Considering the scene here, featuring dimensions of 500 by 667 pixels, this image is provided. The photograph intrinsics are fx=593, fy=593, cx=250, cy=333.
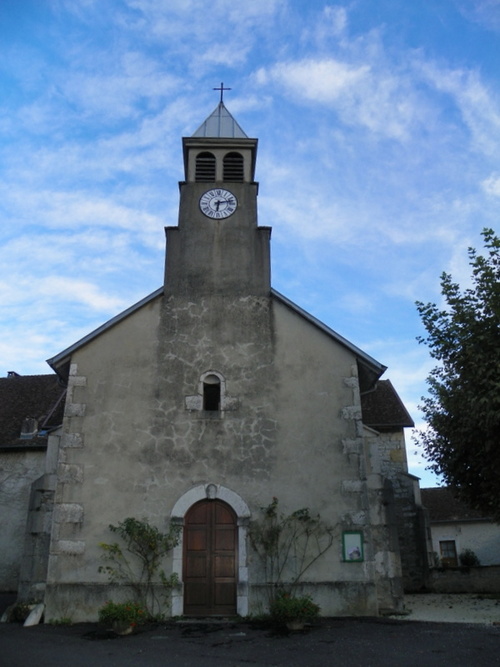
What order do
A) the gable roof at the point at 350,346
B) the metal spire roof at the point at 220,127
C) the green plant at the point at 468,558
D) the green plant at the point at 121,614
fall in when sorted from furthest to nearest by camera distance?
the green plant at the point at 468,558
the metal spire roof at the point at 220,127
the gable roof at the point at 350,346
the green plant at the point at 121,614

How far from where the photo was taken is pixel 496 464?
39.3 feet

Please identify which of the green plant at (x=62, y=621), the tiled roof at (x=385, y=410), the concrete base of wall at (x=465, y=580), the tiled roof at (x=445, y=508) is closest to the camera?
the green plant at (x=62, y=621)

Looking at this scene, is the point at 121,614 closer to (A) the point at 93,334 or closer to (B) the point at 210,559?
(B) the point at 210,559

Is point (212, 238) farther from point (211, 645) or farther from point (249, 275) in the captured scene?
point (211, 645)

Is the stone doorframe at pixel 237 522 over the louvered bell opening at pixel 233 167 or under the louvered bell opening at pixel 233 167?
under

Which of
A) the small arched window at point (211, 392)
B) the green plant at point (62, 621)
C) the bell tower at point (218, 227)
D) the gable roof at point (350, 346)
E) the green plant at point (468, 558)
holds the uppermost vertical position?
the bell tower at point (218, 227)

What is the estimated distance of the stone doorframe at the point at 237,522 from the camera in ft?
36.3

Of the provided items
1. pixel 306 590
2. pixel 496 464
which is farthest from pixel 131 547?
A: pixel 496 464

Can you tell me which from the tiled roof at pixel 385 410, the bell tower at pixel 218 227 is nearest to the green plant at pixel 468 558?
the tiled roof at pixel 385 410

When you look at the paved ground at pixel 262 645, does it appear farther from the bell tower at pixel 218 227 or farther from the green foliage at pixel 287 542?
the bell tower at pixel 218 227

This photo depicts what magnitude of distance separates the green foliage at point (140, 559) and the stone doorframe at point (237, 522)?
198 millimetres

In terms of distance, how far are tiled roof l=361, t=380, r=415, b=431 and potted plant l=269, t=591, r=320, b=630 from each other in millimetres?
9433

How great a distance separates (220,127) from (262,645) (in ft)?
40.3

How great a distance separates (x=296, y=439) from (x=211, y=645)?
4.40 meters
